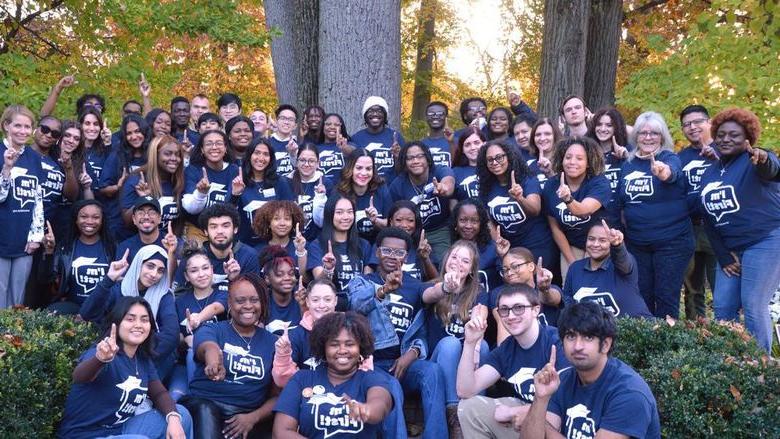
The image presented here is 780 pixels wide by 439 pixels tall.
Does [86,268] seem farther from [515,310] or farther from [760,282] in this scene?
[760,282]

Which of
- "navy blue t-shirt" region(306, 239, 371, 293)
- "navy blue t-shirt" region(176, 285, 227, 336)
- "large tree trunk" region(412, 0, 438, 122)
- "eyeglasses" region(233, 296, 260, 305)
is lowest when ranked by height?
"navy blue t-shirt" region(176, 285, 227, 336)

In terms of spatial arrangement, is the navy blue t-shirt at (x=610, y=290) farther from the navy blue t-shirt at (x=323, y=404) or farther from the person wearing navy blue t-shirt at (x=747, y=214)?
the navy blue t-shirt at (x=323, y=404)

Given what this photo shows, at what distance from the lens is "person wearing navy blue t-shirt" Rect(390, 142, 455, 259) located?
8094 millimetres

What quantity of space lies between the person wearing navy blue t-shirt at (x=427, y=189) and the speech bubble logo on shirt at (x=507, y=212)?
0.59 metres

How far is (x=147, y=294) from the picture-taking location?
6.54 metres

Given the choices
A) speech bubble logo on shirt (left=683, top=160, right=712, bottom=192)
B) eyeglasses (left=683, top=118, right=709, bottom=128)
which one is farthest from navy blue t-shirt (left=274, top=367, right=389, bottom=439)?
eyeglasses (left=683, top=118, right=709, bottom=128)

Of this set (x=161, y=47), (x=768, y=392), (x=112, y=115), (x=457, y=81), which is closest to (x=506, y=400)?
(x=768, y=392)

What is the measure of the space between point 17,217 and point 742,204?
5922 millimetres

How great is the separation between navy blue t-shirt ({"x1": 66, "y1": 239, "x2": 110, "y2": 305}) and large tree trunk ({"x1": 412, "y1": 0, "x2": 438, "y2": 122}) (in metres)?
15.1

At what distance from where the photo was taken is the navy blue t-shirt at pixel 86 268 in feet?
23.5

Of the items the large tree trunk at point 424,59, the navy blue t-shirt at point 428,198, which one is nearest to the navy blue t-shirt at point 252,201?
the navy blue t-shirt at point 428,198

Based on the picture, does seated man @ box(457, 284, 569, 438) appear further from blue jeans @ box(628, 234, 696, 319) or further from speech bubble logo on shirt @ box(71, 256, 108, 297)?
speech bubble logo on shirt @ box(71, 256, 108, 297)

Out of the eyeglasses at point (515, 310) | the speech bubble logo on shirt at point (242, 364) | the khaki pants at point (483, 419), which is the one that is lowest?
the khaki pants at point (483, 419)

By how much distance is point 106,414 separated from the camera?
554 centimetres
